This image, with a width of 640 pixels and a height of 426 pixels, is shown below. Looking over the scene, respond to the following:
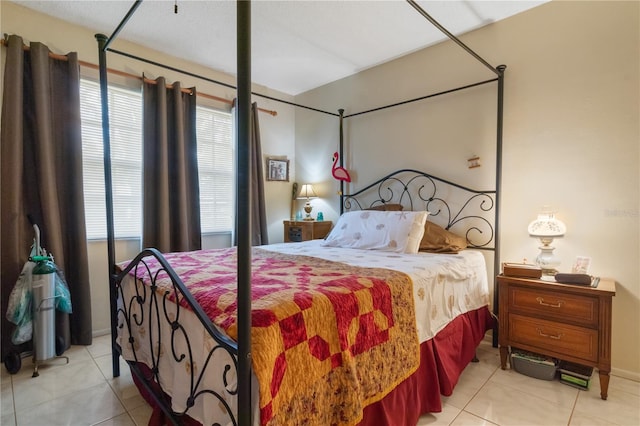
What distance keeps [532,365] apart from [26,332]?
A: 337cm

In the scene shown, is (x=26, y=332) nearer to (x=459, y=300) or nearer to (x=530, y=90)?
(x=459, y=300)

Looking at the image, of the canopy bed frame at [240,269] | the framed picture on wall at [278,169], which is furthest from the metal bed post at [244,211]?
the framed picture on wall at [278,169]

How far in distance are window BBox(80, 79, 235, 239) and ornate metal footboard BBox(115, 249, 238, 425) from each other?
3.81 ft

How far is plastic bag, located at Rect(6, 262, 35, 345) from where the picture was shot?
2123 millimetres

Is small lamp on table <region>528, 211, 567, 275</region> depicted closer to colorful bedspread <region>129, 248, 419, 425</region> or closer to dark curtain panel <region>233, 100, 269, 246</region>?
colorful bedspread <region>129, 248, 419, 425</region>

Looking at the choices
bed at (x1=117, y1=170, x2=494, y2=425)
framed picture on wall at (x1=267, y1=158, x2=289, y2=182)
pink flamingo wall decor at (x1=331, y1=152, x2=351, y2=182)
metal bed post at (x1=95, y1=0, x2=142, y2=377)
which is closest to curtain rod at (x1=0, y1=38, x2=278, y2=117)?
framed picture on wall at (x1=267, y1=158, x2=289, y2=182)

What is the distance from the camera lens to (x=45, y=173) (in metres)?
2.38

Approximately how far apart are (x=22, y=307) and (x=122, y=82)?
1979mm

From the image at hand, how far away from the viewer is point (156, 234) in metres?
2.96

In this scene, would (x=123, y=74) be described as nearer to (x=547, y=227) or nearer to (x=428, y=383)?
(x=428, y=383)

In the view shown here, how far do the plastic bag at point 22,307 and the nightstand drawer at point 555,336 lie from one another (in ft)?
10.7

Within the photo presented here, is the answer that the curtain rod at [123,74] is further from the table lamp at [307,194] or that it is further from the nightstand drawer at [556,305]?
the nightstand drawer at [556,305]

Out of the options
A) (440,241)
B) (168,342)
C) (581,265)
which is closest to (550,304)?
(581,265)

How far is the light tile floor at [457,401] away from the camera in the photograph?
5.45 ft
